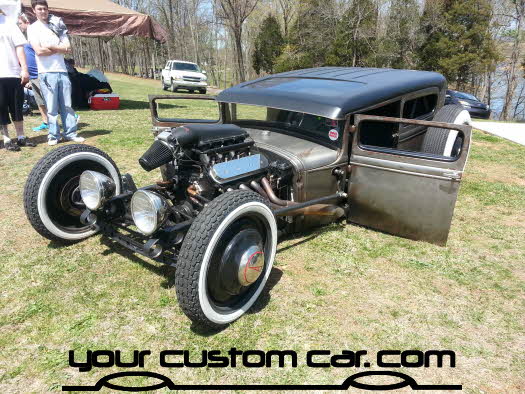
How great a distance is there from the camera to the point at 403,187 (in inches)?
120

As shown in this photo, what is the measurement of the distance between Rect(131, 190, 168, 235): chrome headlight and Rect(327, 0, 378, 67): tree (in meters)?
21.6

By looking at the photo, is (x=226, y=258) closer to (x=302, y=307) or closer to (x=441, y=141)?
(x=302, y=307)

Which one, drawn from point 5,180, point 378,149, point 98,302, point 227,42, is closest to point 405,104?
point 378,149

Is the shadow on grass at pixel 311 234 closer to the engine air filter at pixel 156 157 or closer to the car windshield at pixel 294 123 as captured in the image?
the car windshield at pixel 294 123

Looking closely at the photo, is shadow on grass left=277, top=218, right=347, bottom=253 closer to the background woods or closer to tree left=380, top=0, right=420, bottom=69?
the background woods

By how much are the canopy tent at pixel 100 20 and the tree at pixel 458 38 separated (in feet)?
57.8

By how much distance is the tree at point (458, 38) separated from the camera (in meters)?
21.0

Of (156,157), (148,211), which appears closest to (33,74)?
(156,157)

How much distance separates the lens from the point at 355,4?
21703mm

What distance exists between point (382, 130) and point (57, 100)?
5202 millimetres

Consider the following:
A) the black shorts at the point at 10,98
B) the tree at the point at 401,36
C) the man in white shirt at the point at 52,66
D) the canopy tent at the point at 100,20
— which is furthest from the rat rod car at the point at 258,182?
the tree at the point at 401,36

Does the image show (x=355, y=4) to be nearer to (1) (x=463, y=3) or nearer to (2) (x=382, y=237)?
(1) (x=463, y=3)

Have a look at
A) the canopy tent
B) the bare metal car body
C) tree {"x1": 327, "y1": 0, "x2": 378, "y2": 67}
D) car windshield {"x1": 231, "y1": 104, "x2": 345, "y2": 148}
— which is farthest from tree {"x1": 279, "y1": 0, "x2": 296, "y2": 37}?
the bare metal car body

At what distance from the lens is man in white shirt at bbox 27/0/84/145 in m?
5.34
